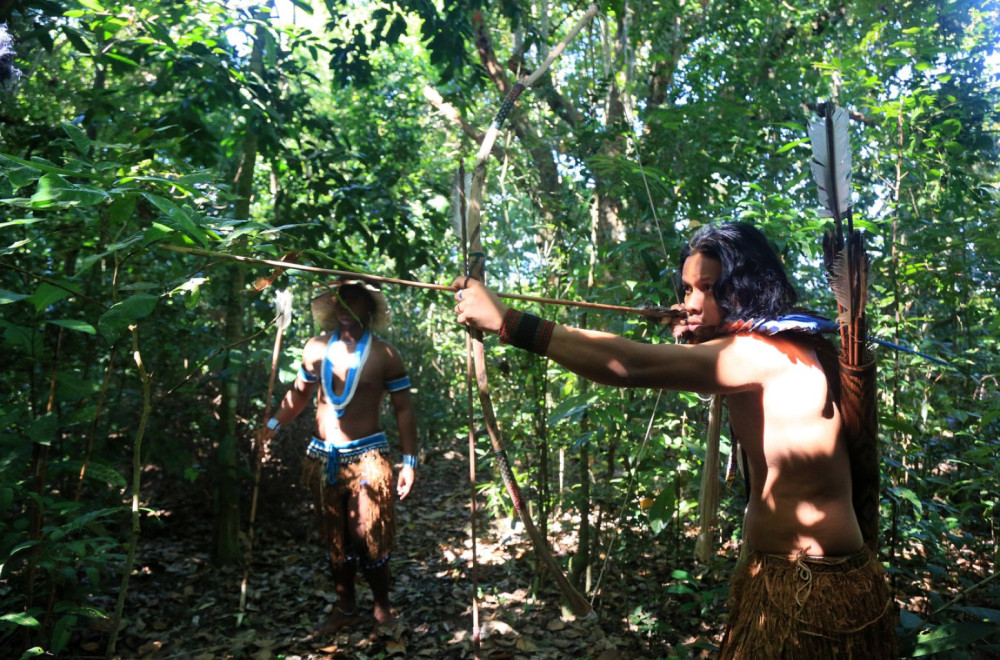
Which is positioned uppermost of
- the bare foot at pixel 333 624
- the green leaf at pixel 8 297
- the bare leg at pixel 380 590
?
the green leaf at pixel 8 297

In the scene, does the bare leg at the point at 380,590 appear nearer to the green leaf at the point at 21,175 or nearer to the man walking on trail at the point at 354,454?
the man walking on trail at the point at 354,454

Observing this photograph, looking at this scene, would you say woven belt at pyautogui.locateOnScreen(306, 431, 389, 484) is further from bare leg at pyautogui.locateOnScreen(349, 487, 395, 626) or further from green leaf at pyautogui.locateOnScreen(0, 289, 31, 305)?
green leaf at pyautogui.locateOnScreen(0, 289, 31, 305)

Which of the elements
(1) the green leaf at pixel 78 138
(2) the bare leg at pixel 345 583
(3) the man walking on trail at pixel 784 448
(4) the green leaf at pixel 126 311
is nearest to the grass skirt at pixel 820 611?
(3) the man walking on trail at pixel 784 448

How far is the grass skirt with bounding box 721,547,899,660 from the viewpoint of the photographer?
5.87 feet

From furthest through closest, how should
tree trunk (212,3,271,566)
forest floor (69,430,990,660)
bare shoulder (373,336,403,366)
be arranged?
tree trunk (212,3,271,566)
bare shoulder (373,336,403,366)
forest floor (69,430,990,660)

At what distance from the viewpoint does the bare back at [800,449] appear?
180cm

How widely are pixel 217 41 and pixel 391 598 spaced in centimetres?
350

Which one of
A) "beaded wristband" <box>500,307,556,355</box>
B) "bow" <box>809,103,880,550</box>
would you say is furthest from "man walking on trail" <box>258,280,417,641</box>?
"bow" <box>809,103,880,550</box>

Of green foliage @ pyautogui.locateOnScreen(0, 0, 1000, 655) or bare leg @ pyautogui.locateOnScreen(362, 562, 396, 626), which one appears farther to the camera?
bare leg @ pyautogui.locateOnScreen(362, 562, 396, 626)

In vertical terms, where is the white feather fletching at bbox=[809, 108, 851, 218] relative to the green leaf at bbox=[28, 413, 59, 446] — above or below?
above

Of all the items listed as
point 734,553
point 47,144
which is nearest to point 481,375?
point 47,144

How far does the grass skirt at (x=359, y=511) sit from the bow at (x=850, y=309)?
2.62 metres

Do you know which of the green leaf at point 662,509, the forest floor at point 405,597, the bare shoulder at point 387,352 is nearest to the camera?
the green leaf at point 662,509

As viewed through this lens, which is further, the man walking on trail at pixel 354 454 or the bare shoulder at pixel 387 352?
the bare shoulder at pixel 387 352
